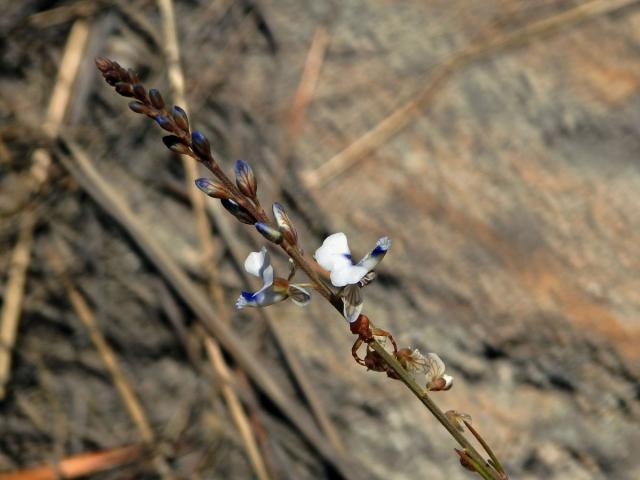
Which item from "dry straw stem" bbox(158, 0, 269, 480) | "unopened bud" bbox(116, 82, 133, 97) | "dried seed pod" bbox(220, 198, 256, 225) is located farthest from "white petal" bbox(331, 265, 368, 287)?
"dry straw stem" bbox(158, 0, 269, 480)

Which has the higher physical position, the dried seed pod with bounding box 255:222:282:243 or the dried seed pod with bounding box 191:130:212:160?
the dried seed pod with bounding box 191:130:212:160

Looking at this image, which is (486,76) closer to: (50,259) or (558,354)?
(558,354)

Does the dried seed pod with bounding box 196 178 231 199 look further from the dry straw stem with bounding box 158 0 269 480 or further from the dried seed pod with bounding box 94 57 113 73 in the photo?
the dry straw stem with bounding box 158 0 269 480

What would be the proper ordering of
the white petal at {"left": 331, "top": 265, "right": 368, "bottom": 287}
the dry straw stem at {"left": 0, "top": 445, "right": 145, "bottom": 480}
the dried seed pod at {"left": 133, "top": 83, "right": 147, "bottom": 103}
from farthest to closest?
the dry straw stem at {"left": 0, "top": 445, "right": 145, "bottom": 480} < the dried seed pod at {"left": 133, "top": 83, "right": 147, "bottom": 103} < the white petal at {"left": 331, "top": 265, "right": 368, "bottom": 287}

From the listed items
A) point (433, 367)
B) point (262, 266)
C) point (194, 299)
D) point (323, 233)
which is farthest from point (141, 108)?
point (194, 299)

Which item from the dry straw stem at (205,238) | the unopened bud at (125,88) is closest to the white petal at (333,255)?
the unopened bud at (125,88)

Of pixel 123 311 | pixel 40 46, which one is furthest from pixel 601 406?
pixel 40 46
